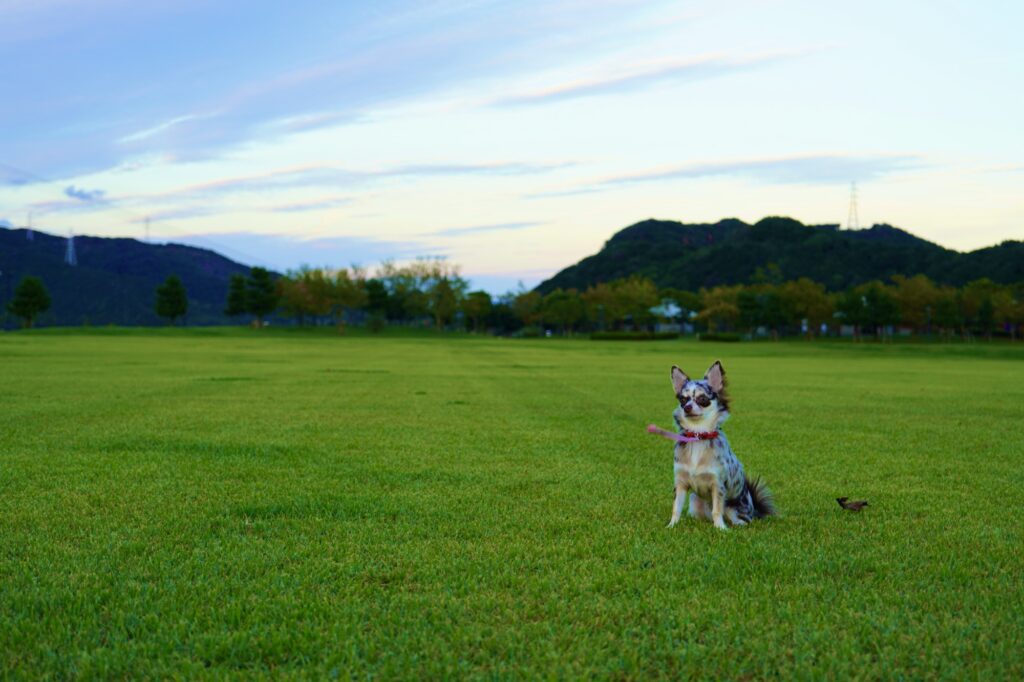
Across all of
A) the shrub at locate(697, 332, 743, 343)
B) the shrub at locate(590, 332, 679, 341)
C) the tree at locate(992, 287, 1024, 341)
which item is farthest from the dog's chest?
the tree at locate(992, 287, 1024, 341)

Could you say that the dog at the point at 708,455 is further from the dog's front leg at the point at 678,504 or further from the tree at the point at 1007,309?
the tree at the point at 1007,309

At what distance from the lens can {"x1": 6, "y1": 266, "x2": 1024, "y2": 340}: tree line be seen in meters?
111

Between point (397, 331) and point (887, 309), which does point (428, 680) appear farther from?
point (397, 331)

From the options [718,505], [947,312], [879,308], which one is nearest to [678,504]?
[718,505]

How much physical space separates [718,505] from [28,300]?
142 meters

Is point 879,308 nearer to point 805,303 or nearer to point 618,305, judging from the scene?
point 805,303

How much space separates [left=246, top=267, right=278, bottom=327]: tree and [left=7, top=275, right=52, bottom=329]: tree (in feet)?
107

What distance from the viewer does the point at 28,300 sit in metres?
125

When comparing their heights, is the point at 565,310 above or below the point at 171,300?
below

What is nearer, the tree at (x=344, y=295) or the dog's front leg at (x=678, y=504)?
the dog's front leg at (x=678, y=504)

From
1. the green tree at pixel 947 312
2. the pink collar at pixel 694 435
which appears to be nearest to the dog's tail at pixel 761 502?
the pink collar at pixel 694 435

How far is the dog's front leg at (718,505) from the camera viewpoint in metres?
7.32

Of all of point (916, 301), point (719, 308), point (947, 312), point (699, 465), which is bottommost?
point (699, 465)

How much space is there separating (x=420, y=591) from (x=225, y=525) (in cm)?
278
